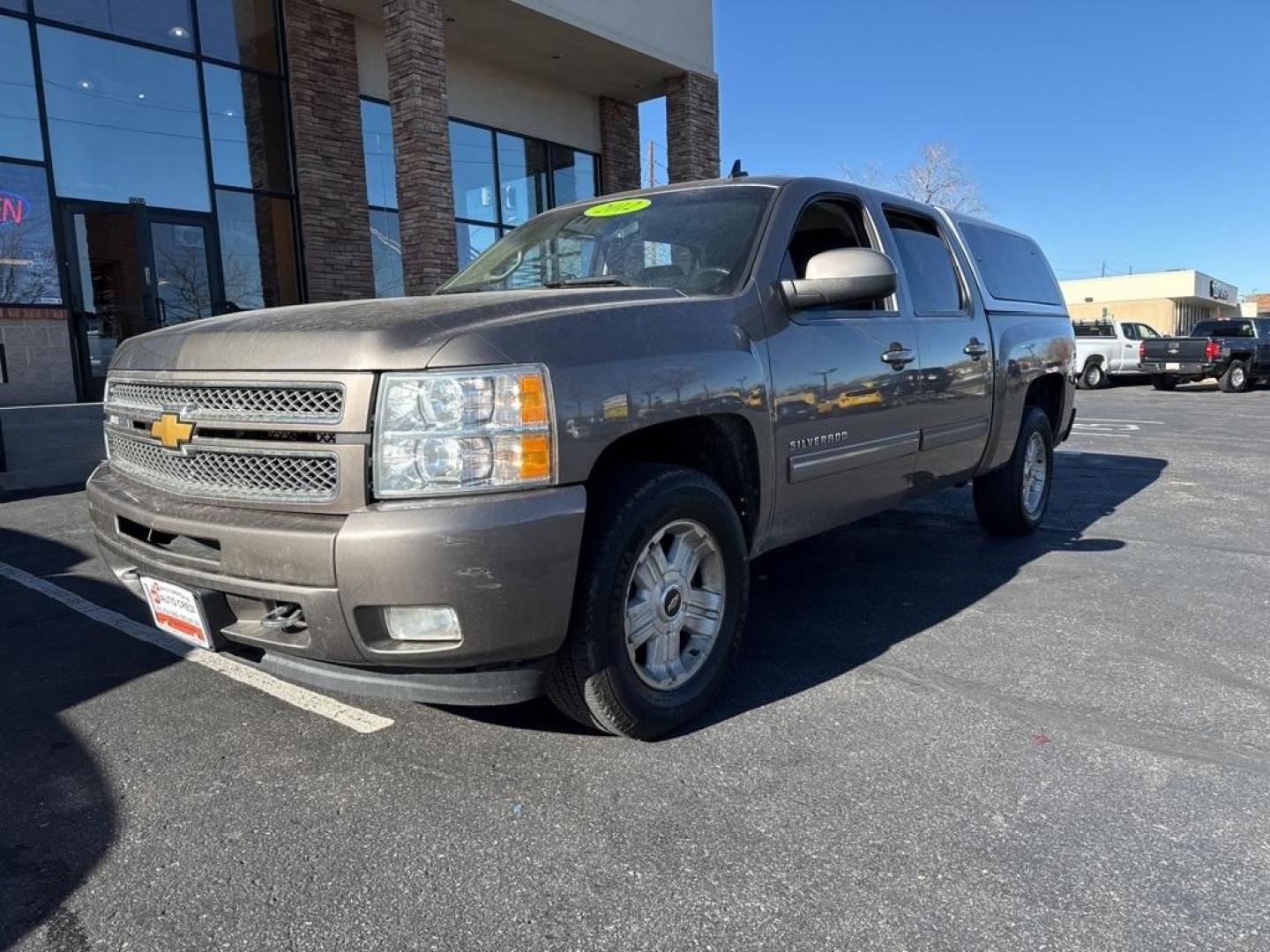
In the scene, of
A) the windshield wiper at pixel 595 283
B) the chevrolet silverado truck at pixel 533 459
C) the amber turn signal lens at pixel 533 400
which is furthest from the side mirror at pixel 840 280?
the amber turn signal lens at pixel 533 400

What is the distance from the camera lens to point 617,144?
17734mm

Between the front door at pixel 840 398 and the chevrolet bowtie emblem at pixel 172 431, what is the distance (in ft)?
6.47

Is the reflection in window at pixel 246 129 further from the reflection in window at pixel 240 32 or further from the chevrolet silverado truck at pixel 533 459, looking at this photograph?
the chevrolet silverado truck at pixel 533 459

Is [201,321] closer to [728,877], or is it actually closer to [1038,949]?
[728,877]

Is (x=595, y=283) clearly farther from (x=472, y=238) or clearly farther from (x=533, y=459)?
(x=472, y=238)

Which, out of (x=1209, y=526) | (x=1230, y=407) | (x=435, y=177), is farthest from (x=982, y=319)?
(x=1230, y=407)

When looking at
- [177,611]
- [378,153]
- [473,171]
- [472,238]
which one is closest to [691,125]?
[473,171]

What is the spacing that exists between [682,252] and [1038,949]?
2.65 m

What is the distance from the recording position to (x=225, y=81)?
1228 centimetres

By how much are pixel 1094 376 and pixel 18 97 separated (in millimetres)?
23746

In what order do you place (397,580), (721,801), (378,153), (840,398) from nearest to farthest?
(397,580) → (721,801) → (840,398) → (378,153)

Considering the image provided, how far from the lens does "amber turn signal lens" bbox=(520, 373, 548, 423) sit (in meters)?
2.42

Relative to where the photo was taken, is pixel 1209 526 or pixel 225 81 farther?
pixel 225 81

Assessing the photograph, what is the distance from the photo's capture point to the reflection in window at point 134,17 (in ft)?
35.4
